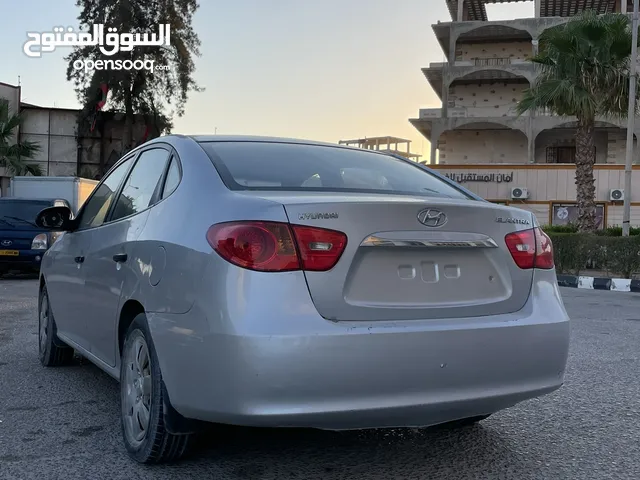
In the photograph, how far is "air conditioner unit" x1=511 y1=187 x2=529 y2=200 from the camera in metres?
36.3

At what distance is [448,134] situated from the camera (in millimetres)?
48219

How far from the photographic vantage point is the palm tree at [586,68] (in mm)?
21266

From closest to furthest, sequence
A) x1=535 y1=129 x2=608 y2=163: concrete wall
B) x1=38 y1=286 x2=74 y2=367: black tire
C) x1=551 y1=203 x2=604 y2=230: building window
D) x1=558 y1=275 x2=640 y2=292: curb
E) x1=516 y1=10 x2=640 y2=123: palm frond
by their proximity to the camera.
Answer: x1=38 y1=286 x2=74 y2=367: black tire, x1=558 y1=275 x2=640 y2=292: curb, x1=516 y1=10 x2=640 y2=123: palm frond, x1=551 y1=203 x2=604 y2=230: building window, x1=535 y1=129 x2=608 y2=163: concrete wall

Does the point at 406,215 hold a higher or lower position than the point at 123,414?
higher

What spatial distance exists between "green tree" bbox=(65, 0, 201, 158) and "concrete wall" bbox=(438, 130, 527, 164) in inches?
676

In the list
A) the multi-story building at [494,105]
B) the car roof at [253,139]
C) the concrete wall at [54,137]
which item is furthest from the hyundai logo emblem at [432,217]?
the concrete wall at [54,137]

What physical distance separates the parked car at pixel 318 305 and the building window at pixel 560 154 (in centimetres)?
4594

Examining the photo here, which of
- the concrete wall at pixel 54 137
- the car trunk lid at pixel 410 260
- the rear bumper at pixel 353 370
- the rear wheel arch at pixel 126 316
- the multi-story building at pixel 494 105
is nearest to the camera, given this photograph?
the rear bumper at pixel 353 370

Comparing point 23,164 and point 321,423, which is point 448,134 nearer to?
point 23,164

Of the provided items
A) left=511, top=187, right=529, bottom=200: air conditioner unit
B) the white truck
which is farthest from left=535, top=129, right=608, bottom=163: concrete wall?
the white truck

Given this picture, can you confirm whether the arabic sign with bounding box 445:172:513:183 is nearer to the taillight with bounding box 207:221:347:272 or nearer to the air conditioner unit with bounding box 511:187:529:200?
the air conditioner unit with bounding box 511:187:529:200

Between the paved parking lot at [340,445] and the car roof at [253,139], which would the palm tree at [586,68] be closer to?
the paved parking lot at [340,445]

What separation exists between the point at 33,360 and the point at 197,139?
9.58 ft

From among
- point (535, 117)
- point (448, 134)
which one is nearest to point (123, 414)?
point (535, 117)
